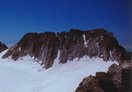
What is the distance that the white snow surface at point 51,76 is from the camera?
1417 millimetres

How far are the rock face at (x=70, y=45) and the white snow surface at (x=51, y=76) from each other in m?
0.03

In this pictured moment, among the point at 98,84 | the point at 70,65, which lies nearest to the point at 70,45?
the point at 70,65

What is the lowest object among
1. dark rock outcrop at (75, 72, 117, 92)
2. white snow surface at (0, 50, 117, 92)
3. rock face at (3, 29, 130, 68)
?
dark rock outcrop at (75, 72, 117, 92)

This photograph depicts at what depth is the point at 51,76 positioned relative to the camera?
1.43m

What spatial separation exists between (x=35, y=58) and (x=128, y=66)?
16.5 inches

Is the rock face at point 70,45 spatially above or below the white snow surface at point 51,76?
above

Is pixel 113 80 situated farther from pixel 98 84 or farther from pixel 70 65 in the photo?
pixel 70 65

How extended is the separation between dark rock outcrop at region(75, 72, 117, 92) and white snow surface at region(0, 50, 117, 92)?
0.04m

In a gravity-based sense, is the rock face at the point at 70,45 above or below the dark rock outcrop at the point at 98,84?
above

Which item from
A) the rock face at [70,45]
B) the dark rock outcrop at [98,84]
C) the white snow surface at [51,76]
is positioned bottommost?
the dark rock outcrop at [98,84]

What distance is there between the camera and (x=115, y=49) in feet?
4.62

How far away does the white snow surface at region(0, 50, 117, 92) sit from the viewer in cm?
142

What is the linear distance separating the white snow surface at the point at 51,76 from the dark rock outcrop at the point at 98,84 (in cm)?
4

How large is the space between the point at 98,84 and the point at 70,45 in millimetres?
230
